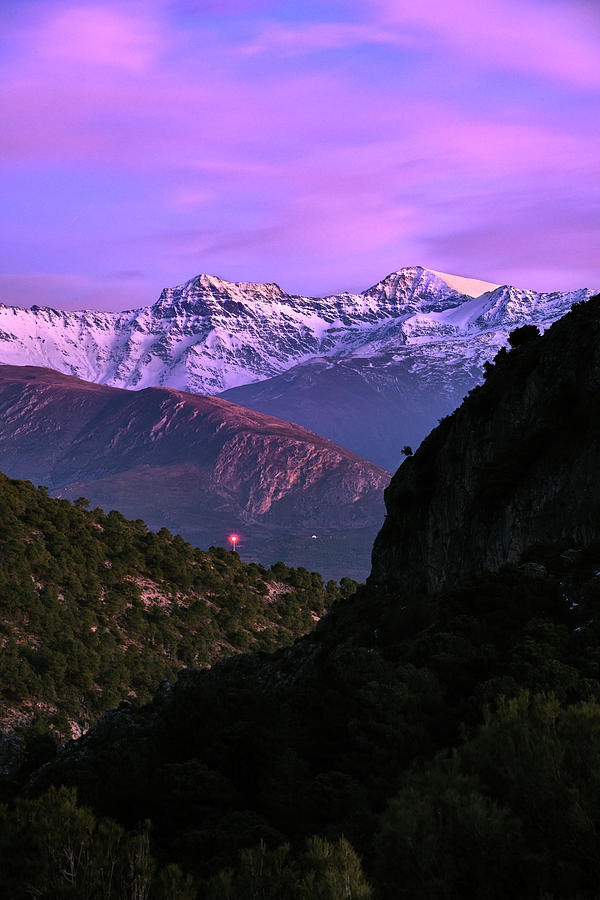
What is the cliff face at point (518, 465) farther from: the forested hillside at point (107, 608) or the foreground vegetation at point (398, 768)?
the forested hillside at point (107, 608)

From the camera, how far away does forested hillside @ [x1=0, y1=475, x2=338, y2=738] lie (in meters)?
96.4

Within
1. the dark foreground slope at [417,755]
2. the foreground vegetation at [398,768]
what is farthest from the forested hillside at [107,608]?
the foreground vegetation at [398,768]

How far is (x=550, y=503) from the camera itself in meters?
46.5

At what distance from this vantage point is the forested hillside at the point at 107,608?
9638cm

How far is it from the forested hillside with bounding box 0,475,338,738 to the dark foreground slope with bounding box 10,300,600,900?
42.2m

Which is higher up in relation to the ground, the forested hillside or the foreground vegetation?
the forested hillside

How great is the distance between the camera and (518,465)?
49344 mm

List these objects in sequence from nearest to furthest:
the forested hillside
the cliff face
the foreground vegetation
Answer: the foreground vegetation → the cliff face → the forested hillside

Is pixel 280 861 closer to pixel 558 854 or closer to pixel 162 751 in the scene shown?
pixel 558 854

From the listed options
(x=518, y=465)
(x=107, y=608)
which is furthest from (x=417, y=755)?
(x=107, y=608)

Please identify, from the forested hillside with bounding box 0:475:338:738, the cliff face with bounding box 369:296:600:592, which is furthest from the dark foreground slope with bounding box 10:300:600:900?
the forested hillside with bounding box 0:475:338:738

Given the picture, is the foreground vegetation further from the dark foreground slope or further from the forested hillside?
the forested hillside

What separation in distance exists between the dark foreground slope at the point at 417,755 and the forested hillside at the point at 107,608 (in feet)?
138

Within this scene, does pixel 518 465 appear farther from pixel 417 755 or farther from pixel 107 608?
pixel 107 608
